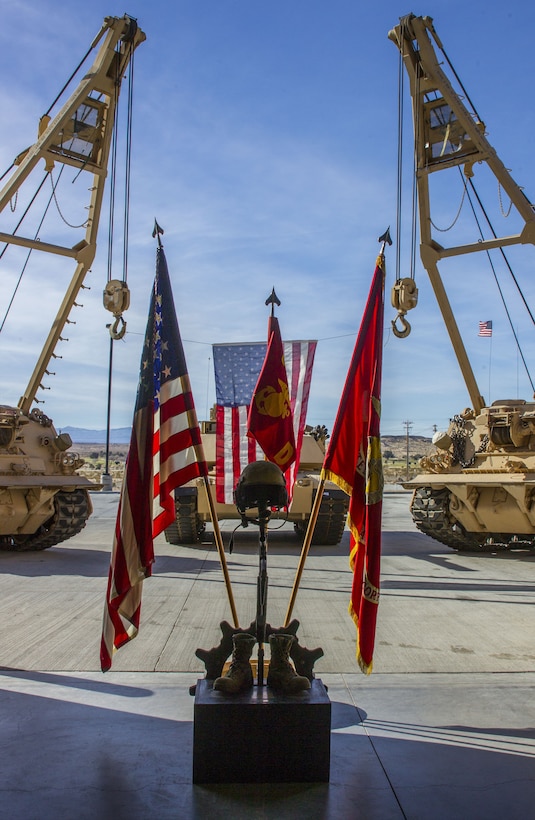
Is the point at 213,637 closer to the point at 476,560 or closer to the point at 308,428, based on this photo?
the point at 476,560

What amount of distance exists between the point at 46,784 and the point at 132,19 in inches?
534

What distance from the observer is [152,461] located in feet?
13.3

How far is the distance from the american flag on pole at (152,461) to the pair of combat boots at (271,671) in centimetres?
61

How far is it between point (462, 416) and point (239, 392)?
6.84 metres

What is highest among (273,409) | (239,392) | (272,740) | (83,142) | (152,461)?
(83,142)

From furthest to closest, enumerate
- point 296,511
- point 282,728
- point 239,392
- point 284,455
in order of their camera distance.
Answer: point 296,511
point 239,392
point 284,455
point 282,728

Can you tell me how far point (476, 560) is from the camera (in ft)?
37.5

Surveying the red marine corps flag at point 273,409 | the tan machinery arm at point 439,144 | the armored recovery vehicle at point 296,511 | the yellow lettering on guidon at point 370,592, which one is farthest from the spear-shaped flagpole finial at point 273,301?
the tan machinery arm at point 439,144

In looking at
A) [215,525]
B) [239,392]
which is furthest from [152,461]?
[239,392]

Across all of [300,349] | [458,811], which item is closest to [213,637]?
[300,349]

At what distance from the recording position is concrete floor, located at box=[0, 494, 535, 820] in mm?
3166

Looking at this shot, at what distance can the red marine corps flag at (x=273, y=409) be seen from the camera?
15.9ft

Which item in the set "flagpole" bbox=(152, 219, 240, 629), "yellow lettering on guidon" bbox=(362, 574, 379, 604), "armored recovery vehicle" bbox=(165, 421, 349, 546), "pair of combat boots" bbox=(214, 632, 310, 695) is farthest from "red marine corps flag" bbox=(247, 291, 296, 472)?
"armored recovery vehicle" bbox=(165, 421, 349, 546)

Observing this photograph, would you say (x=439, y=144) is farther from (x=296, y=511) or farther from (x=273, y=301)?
(x=273, y=301)
